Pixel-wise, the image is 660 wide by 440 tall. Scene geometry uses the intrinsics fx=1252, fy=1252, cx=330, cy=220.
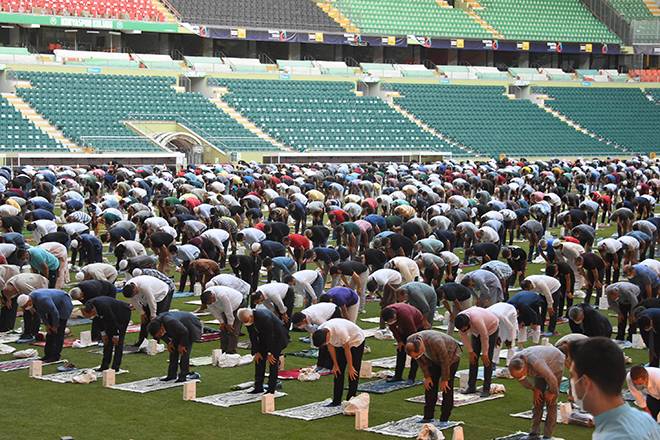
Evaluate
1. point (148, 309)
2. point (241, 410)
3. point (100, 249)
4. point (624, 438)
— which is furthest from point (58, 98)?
point (624, 438)

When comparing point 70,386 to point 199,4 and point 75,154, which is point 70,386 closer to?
point 75,154

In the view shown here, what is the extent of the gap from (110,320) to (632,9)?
6536 cm

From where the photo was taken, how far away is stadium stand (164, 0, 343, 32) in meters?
61.3

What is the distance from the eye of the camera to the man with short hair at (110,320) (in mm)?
14852

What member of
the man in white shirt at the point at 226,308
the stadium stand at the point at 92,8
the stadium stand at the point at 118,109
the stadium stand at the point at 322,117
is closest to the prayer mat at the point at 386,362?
the man in white shirt at the point at 226,308

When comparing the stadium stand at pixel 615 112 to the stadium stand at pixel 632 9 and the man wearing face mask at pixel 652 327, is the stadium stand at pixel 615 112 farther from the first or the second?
the man wearing face mask at pixel 652 327

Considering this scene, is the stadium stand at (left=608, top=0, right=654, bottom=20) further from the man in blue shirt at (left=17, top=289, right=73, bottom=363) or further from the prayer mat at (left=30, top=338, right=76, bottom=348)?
Result: the man in blue shirt at (left=17, top=289, right=73, bottom=363)

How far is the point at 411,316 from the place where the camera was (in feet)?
47.4

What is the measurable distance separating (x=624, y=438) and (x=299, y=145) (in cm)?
4805

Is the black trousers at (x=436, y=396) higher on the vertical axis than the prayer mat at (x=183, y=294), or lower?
higher

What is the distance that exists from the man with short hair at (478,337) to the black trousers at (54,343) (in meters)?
5.34

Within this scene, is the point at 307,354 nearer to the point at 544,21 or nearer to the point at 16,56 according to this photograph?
the point at 16,56

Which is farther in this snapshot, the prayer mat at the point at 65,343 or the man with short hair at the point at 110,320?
the prayer mat at the point at 65,343

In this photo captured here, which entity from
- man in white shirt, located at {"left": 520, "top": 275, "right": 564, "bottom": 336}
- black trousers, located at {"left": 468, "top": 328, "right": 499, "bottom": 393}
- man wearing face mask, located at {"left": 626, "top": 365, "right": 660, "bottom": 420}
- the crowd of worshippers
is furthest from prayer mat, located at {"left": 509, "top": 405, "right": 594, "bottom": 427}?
man in white shirt, located at {"left": 520, "top": 275, "right": 564, "bottom": 336}
